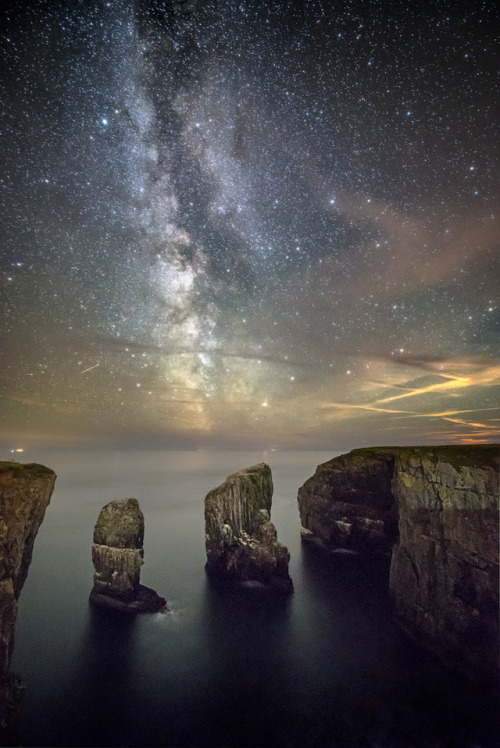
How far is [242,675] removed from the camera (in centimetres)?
2533

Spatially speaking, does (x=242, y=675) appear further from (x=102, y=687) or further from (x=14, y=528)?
(x=14, y=528)

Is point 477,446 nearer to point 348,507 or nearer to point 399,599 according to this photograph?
point 399,599

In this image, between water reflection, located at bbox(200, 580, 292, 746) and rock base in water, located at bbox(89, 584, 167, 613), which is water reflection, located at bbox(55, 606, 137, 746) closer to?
rock base in water, located at bbox(89, 584, 167, 613)

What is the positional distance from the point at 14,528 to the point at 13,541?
→ 0.92 metres

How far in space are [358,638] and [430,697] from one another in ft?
30.1

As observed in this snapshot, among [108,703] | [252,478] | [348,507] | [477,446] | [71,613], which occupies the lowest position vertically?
[71,613]

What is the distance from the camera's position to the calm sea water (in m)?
19.7

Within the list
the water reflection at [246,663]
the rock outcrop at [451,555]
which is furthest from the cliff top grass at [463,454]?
the water reflection at [246,663]

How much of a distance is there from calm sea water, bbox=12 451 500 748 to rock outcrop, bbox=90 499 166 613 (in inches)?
78.6

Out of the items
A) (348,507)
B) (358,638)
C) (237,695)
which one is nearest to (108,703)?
(237,695)

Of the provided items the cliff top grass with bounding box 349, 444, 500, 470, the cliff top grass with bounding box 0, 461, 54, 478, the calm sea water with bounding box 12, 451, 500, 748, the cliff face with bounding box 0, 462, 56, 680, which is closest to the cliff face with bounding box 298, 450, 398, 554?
the calm sea water with bounding box 12, 451, 500, 748

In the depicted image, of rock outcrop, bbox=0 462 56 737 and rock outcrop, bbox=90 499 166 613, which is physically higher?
rock outcrop, bbox=0 462 56 737

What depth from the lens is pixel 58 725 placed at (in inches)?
794

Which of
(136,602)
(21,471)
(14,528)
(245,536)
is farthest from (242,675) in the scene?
(21,471)
